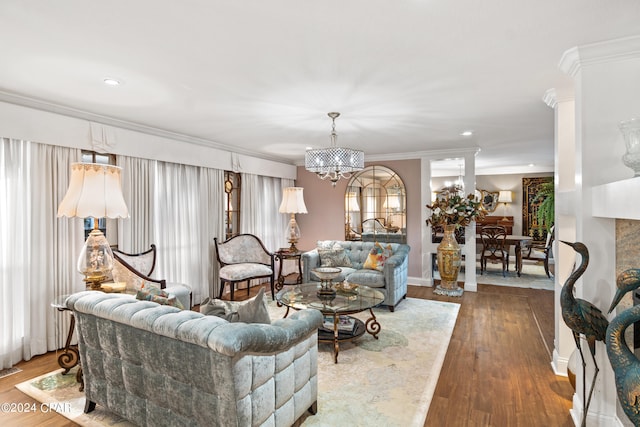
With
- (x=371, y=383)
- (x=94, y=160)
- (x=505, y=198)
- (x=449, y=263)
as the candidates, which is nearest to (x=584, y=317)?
(x=371, y=383)

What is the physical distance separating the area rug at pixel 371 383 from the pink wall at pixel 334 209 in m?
2.46

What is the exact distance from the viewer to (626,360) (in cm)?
149

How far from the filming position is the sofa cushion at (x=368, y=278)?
14.9 feet

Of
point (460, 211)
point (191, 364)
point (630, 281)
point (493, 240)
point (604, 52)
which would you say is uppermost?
point (604, 52)

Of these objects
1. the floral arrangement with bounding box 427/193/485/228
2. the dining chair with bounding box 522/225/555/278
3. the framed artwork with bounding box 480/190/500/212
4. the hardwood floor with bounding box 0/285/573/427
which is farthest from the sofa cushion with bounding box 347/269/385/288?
the framed artwork with bounding box 480/190/500/212

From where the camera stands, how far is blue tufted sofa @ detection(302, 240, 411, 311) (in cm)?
451

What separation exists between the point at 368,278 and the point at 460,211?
214 centimetres

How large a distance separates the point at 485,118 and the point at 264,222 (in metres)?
4.20

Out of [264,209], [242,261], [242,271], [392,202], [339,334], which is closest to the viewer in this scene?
[339,334]

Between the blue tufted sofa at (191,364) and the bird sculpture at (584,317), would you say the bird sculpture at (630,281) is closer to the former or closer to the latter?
the bird sculpture at (584,317)

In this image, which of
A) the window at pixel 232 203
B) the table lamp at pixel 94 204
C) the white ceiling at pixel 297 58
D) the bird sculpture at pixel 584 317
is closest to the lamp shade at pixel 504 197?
the white ceiling at pixel 297 58

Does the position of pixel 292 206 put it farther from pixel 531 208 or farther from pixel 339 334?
pixel 531 208

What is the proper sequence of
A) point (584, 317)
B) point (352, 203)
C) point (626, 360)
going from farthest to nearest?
1. point (352, 203)
2. point (584, 317)
3. point (626, 360)

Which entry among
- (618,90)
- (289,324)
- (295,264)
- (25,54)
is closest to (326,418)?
(289,324)
